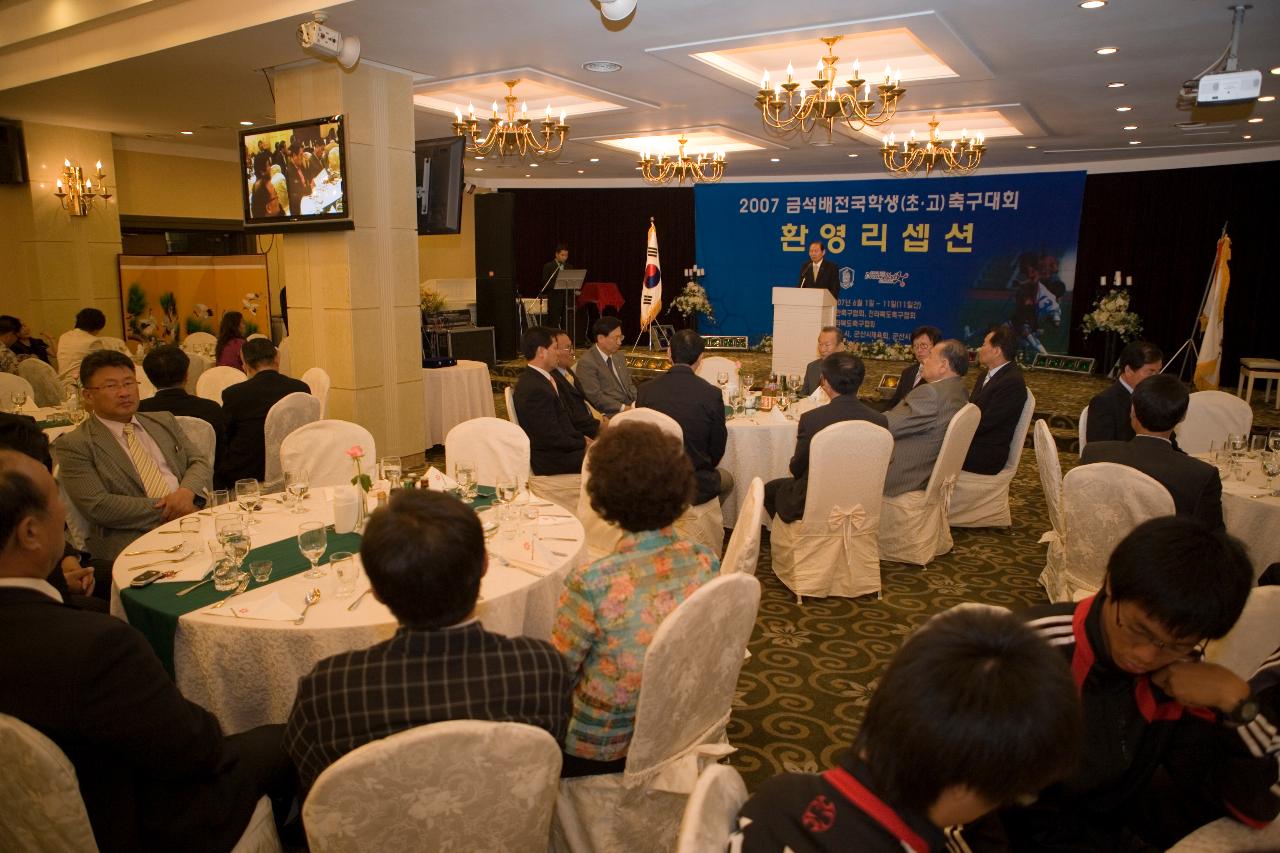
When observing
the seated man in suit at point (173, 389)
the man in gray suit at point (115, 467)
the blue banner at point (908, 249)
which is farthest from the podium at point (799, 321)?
the man in gray suit at point (115, 467)

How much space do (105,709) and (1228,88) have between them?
18.8ft

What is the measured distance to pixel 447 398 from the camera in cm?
773

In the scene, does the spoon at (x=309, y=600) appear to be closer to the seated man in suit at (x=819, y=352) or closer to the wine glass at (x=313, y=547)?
the wine glass at (x=313, y=547)

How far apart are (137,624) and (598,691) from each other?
1.51 meters

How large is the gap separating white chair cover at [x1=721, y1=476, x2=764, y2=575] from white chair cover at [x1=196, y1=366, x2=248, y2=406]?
469 centimetres

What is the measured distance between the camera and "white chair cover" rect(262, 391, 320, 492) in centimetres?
452

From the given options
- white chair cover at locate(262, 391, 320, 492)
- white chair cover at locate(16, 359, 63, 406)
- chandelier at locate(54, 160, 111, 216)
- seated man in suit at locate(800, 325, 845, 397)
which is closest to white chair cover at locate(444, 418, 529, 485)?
white chair cover at locate(262, 391, 320, 492)

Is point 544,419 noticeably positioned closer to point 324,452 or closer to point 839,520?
point 324,452

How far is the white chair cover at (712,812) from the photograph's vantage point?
3.76 feet

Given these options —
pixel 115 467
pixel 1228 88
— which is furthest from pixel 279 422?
pixel 1228 88

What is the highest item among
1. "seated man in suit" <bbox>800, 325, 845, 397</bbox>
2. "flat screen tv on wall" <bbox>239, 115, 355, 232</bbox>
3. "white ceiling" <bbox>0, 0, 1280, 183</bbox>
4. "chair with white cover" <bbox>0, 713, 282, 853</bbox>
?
"white ceiling" <bbox>0, 0, 1280, 183</bbox>

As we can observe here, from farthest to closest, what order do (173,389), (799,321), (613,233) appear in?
(613,233) < (799,321) < (173,389)

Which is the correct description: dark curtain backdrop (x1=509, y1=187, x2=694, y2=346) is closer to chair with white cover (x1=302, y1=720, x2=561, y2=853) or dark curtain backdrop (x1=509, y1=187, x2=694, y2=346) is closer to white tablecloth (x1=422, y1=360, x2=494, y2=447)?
white tablecloth (x1=422, y1=360, x2=494, y2=447)

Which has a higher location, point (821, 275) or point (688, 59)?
point (688, 59)
